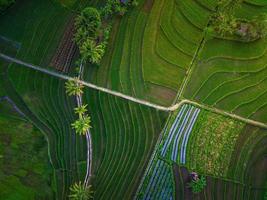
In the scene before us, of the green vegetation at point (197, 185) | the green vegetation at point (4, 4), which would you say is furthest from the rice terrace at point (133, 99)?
the green vegetation at point (4, 4)

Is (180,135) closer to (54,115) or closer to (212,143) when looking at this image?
(212,143)

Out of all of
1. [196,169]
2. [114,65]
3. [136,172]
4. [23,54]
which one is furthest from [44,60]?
[196,169]

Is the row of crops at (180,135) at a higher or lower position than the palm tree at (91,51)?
lower

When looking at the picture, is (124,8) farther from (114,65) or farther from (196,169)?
(196,169)

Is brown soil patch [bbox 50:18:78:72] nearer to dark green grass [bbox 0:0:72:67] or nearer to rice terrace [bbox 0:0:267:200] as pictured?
rice terrace [bbox 0:0:267:200]

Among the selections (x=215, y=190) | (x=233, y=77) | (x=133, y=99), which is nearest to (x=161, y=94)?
(x=133, y=99)

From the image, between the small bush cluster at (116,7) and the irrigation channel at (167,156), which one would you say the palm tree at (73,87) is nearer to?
the small bush cluster at (116,7)

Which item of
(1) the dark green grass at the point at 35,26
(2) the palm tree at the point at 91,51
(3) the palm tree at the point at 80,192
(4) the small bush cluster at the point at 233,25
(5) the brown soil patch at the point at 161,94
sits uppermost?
(4) the small bush cluster at the point at 233,25
